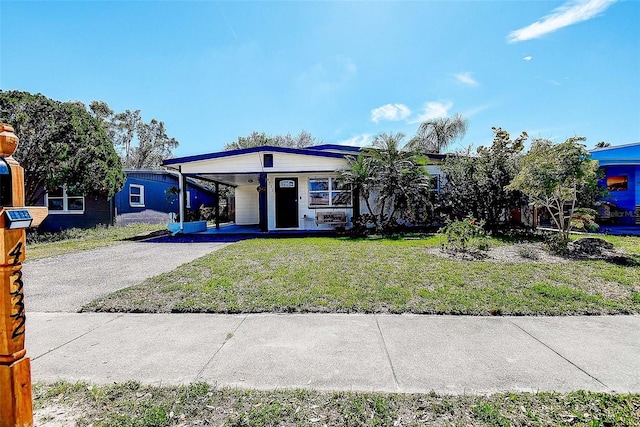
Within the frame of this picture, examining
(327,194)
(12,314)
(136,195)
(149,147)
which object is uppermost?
(149,147)

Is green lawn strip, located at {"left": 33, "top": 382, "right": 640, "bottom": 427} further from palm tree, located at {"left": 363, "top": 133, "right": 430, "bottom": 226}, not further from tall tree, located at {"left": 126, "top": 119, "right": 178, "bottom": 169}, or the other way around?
tall tree, located at {"left": 126, "top": 119, "right": 178, "bottom": 169}

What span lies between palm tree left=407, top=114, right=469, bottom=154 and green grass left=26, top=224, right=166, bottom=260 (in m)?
22.1

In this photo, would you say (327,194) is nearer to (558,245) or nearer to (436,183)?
(436,183)

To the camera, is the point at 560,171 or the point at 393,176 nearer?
the point at 560,171

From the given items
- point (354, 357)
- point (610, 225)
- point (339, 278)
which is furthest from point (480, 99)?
point (354, 357)

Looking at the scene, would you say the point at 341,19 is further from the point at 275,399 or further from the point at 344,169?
the point at 275,399

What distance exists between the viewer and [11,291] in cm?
A: 198

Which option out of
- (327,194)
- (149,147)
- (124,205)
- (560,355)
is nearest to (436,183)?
(327,194)

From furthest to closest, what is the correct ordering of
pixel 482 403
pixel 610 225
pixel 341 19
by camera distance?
pixel 610 225, pixel 341 19, pixel 482 403

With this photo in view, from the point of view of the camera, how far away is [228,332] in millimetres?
3729

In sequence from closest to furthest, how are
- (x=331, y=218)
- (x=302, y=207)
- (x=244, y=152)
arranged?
1. (x=244, y=152)
2. (x=331, y=218)
3. (x=302, y=207)

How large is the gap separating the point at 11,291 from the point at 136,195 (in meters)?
18.9

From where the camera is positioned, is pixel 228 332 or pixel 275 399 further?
pixel 228 332

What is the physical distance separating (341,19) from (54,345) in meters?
10.5
